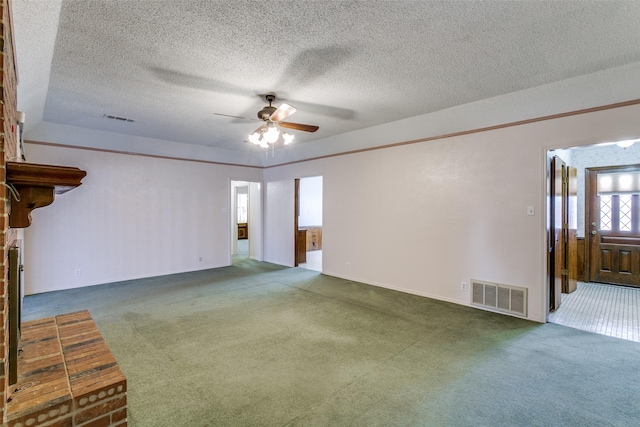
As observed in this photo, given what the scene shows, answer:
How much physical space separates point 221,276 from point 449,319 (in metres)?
4.29

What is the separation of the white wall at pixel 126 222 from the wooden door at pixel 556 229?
612 centimetres

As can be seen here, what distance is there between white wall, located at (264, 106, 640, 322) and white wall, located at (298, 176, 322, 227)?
127 inches

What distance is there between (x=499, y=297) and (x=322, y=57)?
144 inches

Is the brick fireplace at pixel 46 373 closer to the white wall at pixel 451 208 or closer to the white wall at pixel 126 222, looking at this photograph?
the white wall at pixel 126 222

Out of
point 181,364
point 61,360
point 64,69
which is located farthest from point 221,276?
point 61,360

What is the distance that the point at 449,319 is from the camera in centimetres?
375

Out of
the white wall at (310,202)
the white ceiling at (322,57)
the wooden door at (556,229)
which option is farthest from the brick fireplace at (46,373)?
the white wall at (310,202)

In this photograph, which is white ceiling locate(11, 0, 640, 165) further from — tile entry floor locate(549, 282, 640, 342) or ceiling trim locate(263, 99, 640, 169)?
tile entry floor locate(549, 282, 640, 342)

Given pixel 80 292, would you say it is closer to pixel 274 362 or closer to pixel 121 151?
pixel 121 151

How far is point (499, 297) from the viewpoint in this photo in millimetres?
3967

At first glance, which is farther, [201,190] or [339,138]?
[201,190]

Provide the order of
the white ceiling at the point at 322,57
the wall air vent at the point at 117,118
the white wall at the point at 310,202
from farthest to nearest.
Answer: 1. the white wall at the point at 310,202
2. the wall air vent at the point at 117,118
3. the white ceiling at the point at 322,57

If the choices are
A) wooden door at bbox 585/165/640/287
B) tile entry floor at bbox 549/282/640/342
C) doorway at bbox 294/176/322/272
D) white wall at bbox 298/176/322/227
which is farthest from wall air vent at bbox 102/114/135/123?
wooden door at bbox 585/165/640/287

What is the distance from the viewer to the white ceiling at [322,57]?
86.4 inches
